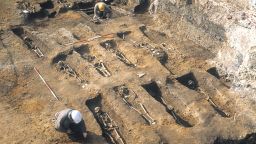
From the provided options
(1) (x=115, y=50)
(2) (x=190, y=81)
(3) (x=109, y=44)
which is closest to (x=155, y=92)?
(2) (x=190, y=81)

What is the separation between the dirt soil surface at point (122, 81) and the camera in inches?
381

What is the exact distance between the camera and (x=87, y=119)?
9898 millimetres

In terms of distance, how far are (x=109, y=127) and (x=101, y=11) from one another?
624 cm

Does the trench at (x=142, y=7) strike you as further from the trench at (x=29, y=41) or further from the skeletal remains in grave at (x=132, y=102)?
the skeletal remains in grave at (x=132, y=102)

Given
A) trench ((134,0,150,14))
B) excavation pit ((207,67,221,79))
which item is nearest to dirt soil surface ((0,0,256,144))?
excavation pit ((207,67,221,79))

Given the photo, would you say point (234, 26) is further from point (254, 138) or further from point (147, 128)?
point (147, 128)

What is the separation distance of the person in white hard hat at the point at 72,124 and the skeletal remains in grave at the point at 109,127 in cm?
75

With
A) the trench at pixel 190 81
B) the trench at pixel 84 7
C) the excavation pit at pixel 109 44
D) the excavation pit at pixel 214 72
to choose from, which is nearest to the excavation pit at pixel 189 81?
the trench at pixel 190 81

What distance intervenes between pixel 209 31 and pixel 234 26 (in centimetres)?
124

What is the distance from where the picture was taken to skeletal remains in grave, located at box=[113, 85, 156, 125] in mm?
10197

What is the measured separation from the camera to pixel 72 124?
8977 millimetres

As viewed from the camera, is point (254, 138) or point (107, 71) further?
point (107, 71)

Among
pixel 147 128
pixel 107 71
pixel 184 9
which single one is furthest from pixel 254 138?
pixel 184 9

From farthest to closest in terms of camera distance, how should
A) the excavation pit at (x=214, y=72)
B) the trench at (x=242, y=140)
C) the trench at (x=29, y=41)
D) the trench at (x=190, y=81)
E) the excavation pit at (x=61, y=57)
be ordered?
1. the trench at (x=29, y=41)
2. the excavation pit at (x=61, y=57)
3. the excavation pit at (x=214, y=72)
4. the trench at (x=190, y=81)
5. the trench at (x=242, y=140)
